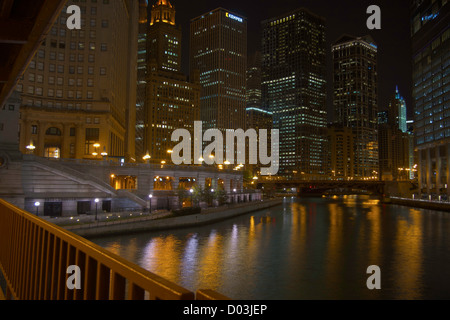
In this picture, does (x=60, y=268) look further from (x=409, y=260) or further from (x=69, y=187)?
(x=69, y=187)

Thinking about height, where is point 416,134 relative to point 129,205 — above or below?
above

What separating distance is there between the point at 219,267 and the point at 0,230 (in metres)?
22.2

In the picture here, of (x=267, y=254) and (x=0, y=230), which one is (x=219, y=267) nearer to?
(x=267, y=254)

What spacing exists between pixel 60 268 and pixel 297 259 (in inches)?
1259

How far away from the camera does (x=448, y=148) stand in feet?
400

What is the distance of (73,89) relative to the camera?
8862 cm

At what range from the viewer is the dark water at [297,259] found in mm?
25719

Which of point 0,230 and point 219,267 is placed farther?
point 219,267

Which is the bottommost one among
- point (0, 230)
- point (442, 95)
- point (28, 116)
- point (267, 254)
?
point (267, 254)

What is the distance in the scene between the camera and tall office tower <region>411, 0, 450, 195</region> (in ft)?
412

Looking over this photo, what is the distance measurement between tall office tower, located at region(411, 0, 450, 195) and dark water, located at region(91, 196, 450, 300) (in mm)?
83963

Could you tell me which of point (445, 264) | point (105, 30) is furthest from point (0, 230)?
point (105, 30)

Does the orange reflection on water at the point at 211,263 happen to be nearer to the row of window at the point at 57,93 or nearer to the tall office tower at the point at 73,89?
the tall office tower at the point at 73,89
